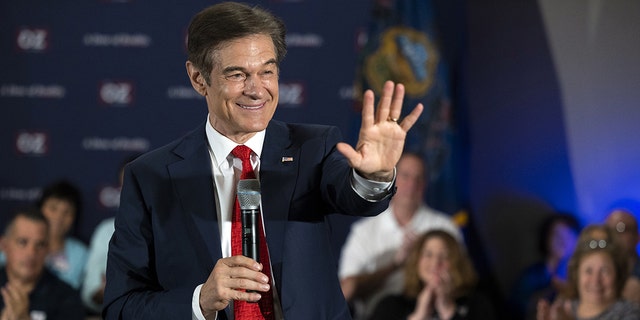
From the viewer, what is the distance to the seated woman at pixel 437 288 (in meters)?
5.08

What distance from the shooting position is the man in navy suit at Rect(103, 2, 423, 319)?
2.10 m

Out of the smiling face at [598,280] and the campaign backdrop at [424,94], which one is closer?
the smiling face at [598,280]

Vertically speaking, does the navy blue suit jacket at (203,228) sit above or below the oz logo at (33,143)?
below

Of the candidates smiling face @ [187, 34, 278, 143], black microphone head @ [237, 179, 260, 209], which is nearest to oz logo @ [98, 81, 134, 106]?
smiling face @ [187, 34, 278, 143]

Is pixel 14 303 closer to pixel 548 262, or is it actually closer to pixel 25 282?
pixel 25 282

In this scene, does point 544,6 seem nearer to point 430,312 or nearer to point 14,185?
point 430,312

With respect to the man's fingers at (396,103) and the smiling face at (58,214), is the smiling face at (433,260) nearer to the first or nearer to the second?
the smiling face at (58,214)

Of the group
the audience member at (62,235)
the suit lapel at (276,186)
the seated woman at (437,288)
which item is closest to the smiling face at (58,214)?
the audience member at (62,235)

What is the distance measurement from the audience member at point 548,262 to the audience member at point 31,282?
277 centimetres

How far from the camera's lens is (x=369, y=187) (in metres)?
2.03

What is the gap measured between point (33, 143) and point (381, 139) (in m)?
5.22

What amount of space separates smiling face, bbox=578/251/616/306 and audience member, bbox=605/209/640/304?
21 cm

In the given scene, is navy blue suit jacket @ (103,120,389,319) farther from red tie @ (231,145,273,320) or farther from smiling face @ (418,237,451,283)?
smiling face @ (418,237,451,283)

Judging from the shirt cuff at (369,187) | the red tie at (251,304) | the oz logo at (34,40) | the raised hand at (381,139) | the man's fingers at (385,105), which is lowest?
the red tie at (251,304)
